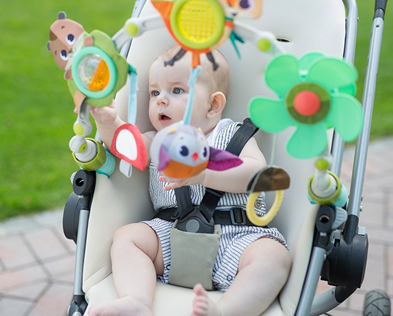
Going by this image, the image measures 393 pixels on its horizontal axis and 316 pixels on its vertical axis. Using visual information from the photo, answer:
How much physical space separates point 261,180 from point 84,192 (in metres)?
0.58

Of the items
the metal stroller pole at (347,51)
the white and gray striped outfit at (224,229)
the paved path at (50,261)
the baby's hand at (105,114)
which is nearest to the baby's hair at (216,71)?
the white and gray striped outfit at (224,229)

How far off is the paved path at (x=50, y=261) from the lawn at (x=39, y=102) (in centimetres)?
16

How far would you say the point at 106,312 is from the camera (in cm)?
129

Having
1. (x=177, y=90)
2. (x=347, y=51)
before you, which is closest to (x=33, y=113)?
(x=177, y=90)

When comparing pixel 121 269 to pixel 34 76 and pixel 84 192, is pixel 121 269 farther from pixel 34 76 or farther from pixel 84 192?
pixel 34 76

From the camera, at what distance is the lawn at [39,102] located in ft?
9.79

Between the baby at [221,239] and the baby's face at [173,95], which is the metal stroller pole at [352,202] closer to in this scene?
the baby at [221,239]

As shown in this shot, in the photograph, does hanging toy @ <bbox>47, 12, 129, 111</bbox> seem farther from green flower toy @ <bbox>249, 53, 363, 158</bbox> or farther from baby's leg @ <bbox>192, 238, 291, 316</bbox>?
baby's leg @ <bbox>192, 238, 291, 316</bbox>

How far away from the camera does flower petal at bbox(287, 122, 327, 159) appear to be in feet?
3.67

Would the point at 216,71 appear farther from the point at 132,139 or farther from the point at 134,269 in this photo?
the point at 134,269

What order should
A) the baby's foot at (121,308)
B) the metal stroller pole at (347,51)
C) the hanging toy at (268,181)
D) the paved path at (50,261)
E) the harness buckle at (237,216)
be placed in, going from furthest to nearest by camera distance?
the paved path at (50,261) → the harness buckle at (237,216) → the metal stroller pole at (347,51) → the baby's foot at (121,308) → the hanging toy at (268,181)

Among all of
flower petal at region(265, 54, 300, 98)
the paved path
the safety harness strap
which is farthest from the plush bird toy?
the paved path

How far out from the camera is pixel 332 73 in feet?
3.54

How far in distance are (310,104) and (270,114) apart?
3.3 inches
